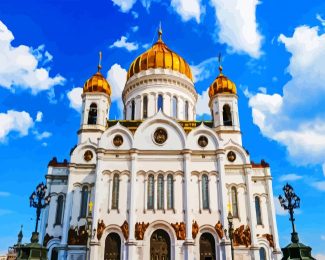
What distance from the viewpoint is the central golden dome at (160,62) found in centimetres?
3706

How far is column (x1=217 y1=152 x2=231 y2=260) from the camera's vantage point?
25.5 metres

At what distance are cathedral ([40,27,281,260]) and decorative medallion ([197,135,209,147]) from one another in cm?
9

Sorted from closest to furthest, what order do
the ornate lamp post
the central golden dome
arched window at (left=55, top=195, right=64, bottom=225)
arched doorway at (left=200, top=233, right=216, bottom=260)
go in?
the ornate lamp post → arched doorway at (left=200, top=233, right=216, bottom=260) → arched window at (left=55, top=195, right=64, bottom=225) → the central golden dome

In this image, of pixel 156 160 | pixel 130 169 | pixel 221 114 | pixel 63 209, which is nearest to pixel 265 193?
pixel 221 114

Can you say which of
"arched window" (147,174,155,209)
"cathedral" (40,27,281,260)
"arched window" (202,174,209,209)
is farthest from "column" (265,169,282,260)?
"arched window" (147,174,155,209)

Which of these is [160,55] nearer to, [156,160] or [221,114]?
[221,114]

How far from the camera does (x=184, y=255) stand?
83.3 ft

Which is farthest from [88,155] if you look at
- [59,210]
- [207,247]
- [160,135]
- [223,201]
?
[207,247]

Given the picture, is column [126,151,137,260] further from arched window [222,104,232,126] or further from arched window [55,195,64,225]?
arched window [222,104,232,126]

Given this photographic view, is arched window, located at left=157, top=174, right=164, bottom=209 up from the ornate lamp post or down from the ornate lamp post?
up

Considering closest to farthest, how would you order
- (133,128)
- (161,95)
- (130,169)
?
(130,169) < (133,128) < (161,95)

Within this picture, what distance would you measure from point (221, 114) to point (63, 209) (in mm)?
17143

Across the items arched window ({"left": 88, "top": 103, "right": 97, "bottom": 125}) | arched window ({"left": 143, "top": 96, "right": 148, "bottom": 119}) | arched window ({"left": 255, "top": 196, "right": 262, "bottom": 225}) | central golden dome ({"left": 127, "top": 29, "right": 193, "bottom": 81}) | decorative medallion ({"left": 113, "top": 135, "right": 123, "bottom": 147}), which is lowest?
arched window ({"left": 255, "top": 196, "right": 262, "bottom": 225})

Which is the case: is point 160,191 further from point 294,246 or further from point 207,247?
point 294,246
